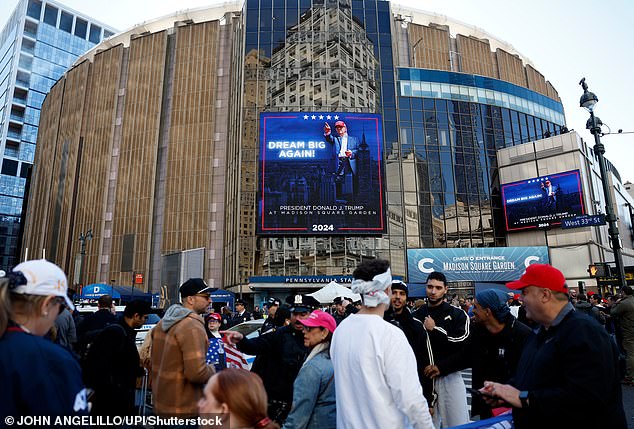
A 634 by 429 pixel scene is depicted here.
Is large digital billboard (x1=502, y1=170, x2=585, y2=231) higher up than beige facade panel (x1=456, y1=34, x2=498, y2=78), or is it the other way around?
beige facade panel (x1=456, y1=34, x2=498, y2=78)

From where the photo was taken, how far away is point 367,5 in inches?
1599

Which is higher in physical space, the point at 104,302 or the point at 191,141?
the point at 191,141

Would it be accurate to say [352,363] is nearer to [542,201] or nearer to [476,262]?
[476,262]

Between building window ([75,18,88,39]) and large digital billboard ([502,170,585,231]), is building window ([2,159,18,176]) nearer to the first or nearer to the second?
building window ([75,18,88,39])

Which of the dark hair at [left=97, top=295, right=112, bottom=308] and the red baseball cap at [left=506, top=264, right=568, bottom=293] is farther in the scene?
the dark hair at [left=97, top=295, right=112, bottom=308]

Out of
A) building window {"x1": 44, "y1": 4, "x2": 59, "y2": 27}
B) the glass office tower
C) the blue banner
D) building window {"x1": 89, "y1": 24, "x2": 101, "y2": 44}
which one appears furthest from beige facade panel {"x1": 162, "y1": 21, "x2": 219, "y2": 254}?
building window {"x1": 89, "y1": 24, "x2": 101, "y2": 44}

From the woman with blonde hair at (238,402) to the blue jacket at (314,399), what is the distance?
1344 millimetres

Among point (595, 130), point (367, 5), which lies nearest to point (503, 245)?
point (367, 5)

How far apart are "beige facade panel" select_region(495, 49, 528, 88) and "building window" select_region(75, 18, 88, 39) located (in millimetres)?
90055

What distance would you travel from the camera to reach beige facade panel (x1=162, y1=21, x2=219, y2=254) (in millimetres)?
45375

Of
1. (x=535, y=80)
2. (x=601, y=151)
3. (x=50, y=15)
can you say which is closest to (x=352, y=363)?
(x=601, y=151)

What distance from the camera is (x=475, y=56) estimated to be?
52344 millimetres

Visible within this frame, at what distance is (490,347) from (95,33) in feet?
386

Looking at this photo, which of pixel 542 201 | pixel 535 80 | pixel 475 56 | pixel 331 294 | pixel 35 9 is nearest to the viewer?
pixel 331 294
